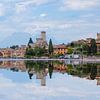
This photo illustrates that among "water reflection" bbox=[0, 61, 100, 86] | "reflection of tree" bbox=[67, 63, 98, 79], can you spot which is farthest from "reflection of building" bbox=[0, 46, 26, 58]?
"reflection of tree" bbox=[67, 63, 98, 79]

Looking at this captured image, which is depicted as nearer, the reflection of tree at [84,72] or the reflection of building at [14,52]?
the reflection of tree at [84,72]

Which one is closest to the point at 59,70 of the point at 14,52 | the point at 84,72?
the point at 84,72

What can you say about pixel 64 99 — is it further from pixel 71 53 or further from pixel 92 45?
pixel 71 53

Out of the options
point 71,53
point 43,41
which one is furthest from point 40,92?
point 43,41

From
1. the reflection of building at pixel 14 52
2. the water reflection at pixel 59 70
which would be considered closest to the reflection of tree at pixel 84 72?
the water reflection at pixel 59 70

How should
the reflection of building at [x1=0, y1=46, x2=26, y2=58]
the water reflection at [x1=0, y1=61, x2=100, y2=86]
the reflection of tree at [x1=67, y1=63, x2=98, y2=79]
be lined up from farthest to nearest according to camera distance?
the reflection of building at [x1=0, y1=46, x2=26, y2=58], the reflection of tree at [x1=67, y1=63, x2=98, y2=79], the water reflection at [x1=0, y1=61, x2=100, y2=86]

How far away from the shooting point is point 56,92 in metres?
16.7

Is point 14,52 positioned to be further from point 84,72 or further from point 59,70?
point 84,72

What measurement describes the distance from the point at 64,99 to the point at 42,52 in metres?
118

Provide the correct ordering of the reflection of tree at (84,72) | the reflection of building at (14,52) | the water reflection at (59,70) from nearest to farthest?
the water reflection at (59,70) → the reflection of tree at (84,72) → the reflection of building at (14,52)

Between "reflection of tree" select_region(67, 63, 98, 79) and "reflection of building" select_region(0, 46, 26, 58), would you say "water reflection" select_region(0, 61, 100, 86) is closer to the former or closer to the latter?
"reflection of tree" select_region(67, 63, 98, 79)

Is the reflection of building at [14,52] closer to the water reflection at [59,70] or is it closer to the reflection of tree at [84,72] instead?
the water reflection at [59,70]

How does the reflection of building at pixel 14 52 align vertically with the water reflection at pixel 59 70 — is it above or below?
above

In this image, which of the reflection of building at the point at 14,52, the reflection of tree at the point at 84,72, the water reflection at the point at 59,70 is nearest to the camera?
the water reflection at the point at 59,70
